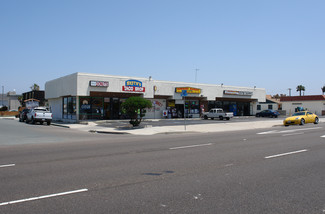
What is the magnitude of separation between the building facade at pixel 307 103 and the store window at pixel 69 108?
1789 inches

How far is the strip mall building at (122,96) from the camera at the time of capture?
104ft

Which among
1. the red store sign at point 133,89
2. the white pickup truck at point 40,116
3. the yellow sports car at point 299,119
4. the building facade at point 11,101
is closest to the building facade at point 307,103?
the yellow sports car at point 299,119

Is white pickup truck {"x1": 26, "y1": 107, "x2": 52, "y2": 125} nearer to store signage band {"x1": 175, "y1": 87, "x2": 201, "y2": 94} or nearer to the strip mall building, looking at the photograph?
the strip mall building

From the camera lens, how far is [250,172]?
7.22m

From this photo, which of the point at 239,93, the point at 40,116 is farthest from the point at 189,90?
the point at 40,116

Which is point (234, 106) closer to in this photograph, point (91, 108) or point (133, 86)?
point (133, 86)

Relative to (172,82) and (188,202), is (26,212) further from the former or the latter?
(172,82)

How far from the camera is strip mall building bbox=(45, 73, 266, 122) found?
31.8m

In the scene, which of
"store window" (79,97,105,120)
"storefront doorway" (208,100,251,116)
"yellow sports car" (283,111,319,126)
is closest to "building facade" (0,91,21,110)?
"store window" (79,97,105,120)

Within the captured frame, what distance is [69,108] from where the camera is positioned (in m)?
34.5

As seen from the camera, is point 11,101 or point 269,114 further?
point 11,101

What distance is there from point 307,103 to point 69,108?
2040 inches

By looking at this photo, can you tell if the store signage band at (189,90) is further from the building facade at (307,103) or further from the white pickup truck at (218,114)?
the building facade at (307,103)

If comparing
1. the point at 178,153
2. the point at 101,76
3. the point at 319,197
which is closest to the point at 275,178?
the point at 319,197
